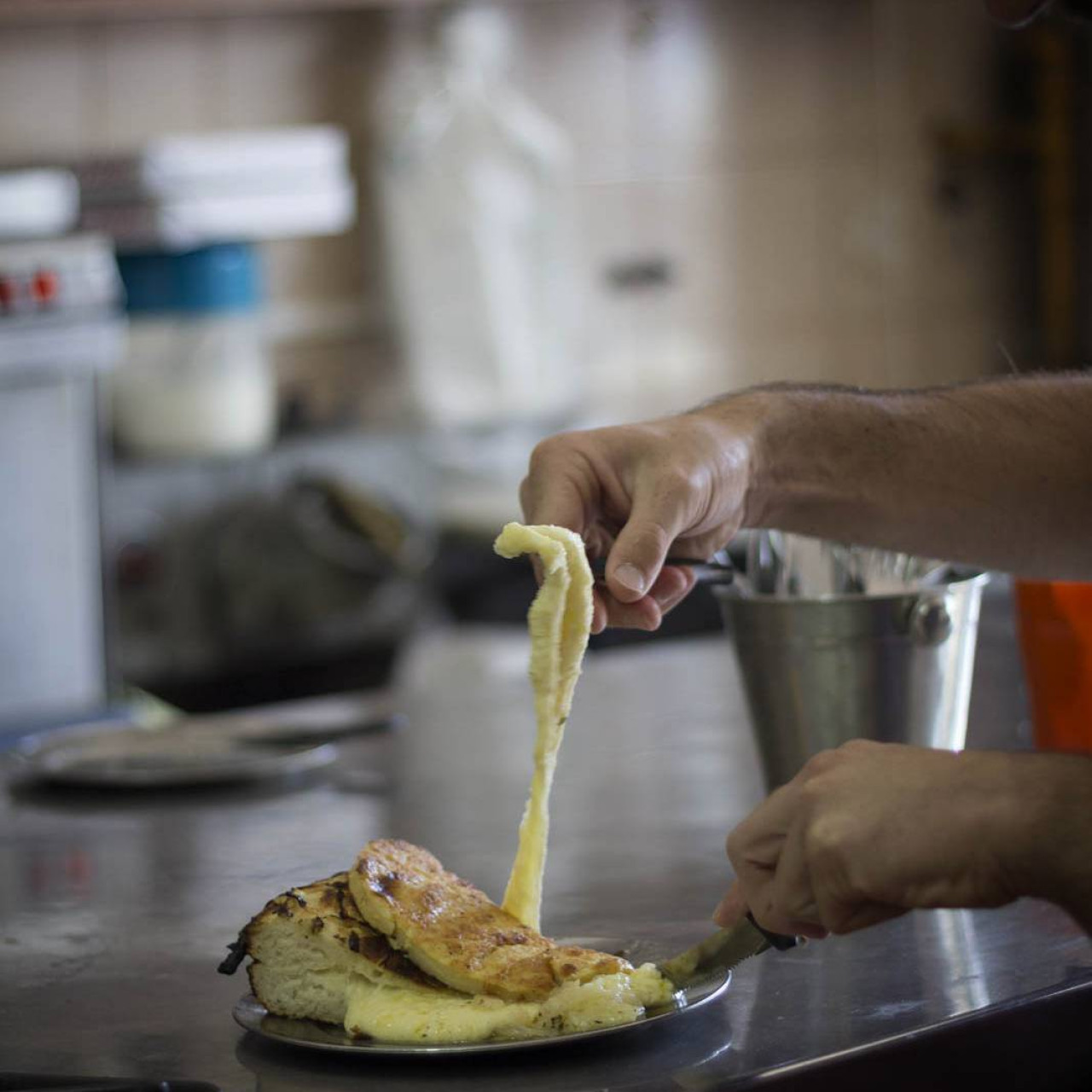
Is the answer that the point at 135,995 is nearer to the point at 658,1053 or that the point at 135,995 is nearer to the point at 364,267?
the point at 658,1053

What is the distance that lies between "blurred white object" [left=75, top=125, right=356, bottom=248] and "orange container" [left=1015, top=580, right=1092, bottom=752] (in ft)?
6.84

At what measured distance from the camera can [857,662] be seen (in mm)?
1151

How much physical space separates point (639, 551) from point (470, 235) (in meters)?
2.65

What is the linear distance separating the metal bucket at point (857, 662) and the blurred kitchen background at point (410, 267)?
5.00 feet

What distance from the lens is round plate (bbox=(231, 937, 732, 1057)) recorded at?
0.81 meters

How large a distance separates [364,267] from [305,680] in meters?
1.06

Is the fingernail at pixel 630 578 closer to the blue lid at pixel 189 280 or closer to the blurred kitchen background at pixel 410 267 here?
the blurred kitchen background at pixel 410 267

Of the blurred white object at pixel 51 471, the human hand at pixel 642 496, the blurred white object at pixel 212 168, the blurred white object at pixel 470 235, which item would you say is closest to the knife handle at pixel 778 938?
the human hand at pixel 642 496

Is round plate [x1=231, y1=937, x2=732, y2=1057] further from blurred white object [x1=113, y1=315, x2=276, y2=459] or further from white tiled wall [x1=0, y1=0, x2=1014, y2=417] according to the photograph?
white tiled wall [x1=0, y1=0, x2=1014, y2=417]

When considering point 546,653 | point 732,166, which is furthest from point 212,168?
point 546,653

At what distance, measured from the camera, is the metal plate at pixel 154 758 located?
1.48 metres

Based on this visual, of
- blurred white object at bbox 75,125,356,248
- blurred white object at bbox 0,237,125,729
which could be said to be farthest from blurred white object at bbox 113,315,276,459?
blurred white object at bbox 0,237,125,729

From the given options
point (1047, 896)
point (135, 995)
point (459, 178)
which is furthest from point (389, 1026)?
point (459, 178)

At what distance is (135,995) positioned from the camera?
97 cm
